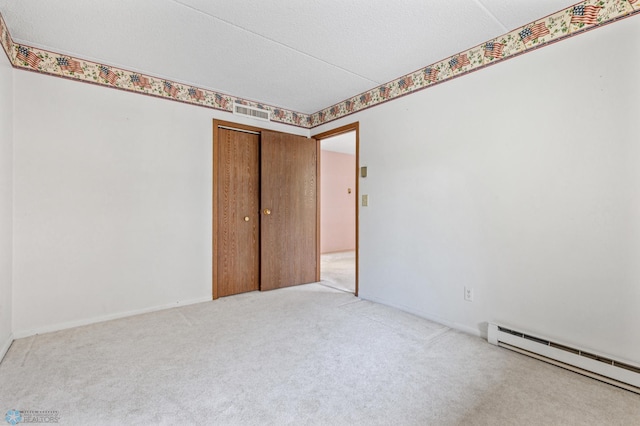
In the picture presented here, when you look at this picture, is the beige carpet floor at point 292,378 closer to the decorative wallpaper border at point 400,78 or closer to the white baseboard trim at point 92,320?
the white baseboard trim at point 92,320

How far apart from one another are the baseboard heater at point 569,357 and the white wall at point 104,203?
2.94 meters

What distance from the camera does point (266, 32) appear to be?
2238 millimetres

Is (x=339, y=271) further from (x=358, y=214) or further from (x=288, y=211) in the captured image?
(x=358, y=214)

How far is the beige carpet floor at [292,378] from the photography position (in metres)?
1.52

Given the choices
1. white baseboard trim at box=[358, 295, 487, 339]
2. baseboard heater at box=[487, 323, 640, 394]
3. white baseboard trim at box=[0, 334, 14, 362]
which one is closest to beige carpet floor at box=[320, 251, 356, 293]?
white baseboard trim at box=[358, 295, 487, 339]

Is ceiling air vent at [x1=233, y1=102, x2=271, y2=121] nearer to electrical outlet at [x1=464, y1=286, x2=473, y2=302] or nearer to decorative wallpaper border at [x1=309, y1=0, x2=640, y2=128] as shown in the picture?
decorative wallpaper border at [x1=309, y1=0, x2=640, y2=128]

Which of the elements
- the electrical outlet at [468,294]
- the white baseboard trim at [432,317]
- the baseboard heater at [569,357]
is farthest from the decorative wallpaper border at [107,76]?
the baseboard heater at [569,357]

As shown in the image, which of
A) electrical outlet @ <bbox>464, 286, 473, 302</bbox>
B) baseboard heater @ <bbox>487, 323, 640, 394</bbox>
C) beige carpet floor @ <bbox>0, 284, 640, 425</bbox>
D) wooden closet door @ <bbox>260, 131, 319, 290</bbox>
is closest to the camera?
beige carpet floor @ <bbox>0, 284, 640, 425</bbox>

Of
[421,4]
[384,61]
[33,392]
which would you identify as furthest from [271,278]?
[421,4]

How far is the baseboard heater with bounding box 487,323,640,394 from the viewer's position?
175cm

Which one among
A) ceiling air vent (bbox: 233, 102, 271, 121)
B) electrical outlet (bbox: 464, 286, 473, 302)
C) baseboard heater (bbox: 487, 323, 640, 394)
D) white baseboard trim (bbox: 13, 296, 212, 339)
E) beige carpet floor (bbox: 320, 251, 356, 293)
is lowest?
beige carpet floor (bbox: 320, 251, 356, 293)

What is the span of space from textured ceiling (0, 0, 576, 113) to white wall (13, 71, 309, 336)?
0.45 m

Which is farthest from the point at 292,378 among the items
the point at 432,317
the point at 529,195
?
the point at 529,195

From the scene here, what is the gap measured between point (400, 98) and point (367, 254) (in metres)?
1.73
